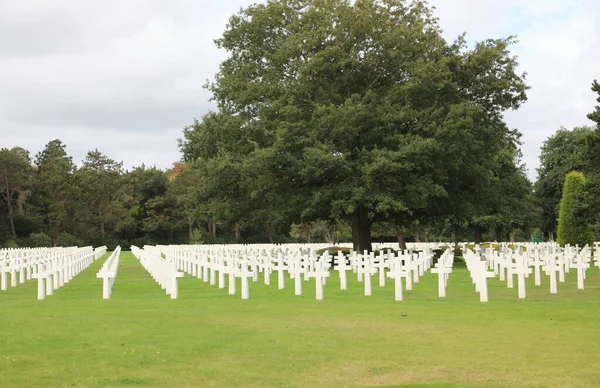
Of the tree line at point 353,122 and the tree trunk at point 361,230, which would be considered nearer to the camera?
the tree line at point 353,122

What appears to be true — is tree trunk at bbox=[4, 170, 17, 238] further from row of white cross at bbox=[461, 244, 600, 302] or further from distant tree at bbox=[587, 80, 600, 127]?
distant tree at bbox=[587, 80, 600, 127]

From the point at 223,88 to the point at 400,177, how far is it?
409 inches

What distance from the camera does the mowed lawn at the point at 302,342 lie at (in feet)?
24.4

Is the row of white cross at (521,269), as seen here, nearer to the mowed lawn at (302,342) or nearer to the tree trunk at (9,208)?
the mowed lawn at (302,342)

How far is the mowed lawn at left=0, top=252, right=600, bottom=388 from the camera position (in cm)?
743

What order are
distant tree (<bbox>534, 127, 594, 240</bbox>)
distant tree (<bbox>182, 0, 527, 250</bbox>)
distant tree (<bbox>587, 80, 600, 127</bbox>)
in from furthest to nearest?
distant tree (<bbox>534, 127, 594, 240</bbox>)
distant tree (<bbox>182, 0, 527, 250</bbox>)
distant tree (<bbox>587, 80, 600, 127</bbox>)

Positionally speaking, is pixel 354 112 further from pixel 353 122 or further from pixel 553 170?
pixel 553 170

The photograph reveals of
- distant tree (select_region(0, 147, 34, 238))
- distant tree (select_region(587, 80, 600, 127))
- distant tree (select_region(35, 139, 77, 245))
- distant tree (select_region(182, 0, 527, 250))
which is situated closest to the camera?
distant tree (select_region(587, 80, 600, 127))

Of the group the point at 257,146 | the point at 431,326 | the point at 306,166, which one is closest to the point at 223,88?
the point at 257,146

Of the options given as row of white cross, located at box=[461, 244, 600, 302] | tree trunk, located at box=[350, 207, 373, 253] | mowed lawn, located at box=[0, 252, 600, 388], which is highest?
tree trunk, located at box=[350, 207, 373, 253]

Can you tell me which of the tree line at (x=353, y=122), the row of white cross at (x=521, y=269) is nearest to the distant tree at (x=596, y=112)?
the row of white cross at (x=521, y=269)

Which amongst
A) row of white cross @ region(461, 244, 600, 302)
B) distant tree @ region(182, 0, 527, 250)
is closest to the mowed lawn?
row of white cross @ region(461, 244, 600, 302)

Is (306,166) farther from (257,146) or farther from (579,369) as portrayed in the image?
(579,369)

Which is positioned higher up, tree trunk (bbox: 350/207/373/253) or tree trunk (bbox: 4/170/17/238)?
tree trunk (bbox: 4/170/17/238)
